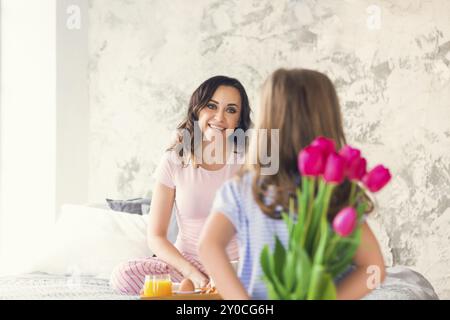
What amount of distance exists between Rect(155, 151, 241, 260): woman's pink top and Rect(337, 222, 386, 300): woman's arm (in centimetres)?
111

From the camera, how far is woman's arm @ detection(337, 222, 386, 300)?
51.5 inches

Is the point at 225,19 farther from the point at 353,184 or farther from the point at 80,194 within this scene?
the point at 353,184

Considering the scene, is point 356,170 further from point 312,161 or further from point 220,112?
point 220,112

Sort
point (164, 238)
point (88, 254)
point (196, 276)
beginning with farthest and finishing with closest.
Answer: point (88, 254), point (164, 238), point (196, 276)

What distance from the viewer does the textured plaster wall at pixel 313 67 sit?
3.21 metres

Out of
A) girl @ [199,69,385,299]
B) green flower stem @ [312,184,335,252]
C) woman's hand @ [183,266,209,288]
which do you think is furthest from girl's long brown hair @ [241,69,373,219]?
woman's hand @ [183,266,209,288]

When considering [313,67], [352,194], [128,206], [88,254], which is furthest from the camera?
[313,67]

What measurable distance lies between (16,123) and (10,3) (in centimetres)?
61

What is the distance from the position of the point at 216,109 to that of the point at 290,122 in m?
1.21

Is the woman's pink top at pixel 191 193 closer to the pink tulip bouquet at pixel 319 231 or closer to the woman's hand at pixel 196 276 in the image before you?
the woman's hand at pixel 196 276

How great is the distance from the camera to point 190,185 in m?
2.45

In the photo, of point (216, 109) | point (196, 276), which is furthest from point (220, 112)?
point (196, 276)

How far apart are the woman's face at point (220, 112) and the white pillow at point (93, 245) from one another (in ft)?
2.09
